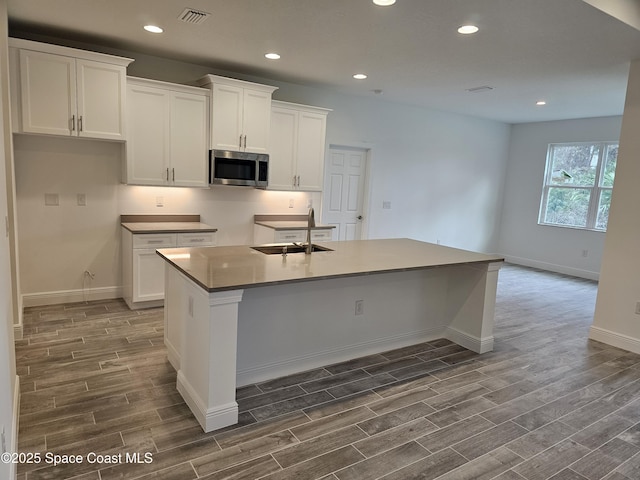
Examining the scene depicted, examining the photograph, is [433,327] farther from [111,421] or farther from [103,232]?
[103,232]

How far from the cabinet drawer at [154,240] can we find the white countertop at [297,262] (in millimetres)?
1280

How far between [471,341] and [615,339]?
5.02ft

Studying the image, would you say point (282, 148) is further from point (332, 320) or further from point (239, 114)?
point (332, 320)

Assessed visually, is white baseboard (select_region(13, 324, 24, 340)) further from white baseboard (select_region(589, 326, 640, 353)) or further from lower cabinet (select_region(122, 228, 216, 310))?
white baseboard (select_region(589, 326, 640, 353))

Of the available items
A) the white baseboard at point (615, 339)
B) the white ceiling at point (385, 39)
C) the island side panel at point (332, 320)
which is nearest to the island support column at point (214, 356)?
the island side panel at point (332, 320)

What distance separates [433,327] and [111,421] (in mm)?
2748

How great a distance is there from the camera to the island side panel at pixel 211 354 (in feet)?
7.59

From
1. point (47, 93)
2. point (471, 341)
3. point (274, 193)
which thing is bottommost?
point (471, 341)

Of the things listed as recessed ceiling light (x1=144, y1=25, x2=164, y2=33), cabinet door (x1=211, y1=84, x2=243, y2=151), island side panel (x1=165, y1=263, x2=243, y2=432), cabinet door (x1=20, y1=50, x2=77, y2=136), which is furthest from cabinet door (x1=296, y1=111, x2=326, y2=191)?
island side panel (x1=165, y1=263, x2=243, y2=432)

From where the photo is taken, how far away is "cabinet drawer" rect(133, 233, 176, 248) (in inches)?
167

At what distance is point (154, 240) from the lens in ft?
14.2

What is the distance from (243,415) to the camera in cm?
254

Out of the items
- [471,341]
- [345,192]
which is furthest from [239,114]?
[471,341]

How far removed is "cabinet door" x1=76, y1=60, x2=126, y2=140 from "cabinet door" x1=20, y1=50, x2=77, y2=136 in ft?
0.22
